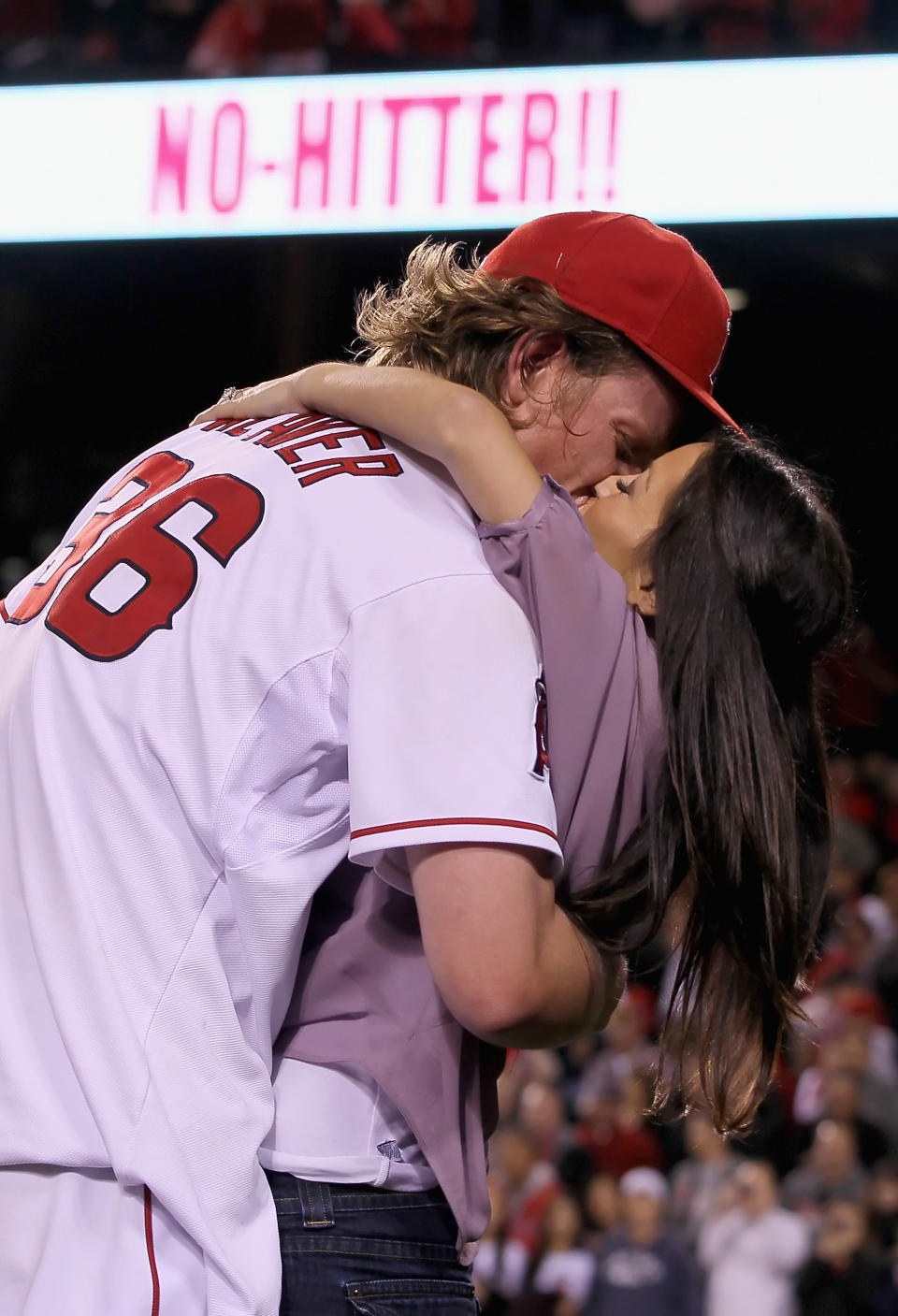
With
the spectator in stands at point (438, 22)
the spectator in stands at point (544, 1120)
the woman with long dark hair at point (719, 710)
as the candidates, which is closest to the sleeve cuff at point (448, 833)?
the woman with long dark hair at point (719, 710)

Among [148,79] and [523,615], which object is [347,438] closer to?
[523,615]

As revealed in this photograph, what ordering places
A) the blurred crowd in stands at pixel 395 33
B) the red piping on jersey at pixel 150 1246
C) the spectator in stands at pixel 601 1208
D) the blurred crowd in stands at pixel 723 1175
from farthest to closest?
1. the spectator in stands at pixel 601 1208
2. the blurred crowd in stands at pixel 723 1175
3. the blurred crowd in stands at pixel 395 33
4. the red piping on jersey at pixel 150 1246

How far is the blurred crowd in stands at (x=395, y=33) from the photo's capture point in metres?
4.12

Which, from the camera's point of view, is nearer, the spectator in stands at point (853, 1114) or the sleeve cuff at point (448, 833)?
the sleeve cuff at point (448, 833)

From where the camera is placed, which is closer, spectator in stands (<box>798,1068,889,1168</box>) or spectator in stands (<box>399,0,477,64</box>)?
→ spectator in stands (<box>399,0,477,64</box>)

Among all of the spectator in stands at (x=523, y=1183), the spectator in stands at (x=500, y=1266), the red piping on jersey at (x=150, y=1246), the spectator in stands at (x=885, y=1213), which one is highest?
→ the red piping on jersey at (x=150, y=1246)

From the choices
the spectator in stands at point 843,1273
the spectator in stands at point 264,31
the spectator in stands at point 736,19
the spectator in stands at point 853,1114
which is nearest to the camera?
the spectator in stands at point 736,19

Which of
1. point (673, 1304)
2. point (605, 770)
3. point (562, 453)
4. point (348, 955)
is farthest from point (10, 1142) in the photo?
point (673, 1304)

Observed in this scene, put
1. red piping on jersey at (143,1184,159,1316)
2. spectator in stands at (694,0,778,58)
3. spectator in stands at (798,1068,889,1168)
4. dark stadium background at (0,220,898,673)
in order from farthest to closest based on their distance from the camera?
dark stadium background at (0,220,898,673) < spectator in stands at (798,1068,889,1168) < spectator in stands at (694,0,778,58) < red piping on jersey at (143,1184,159,1316)

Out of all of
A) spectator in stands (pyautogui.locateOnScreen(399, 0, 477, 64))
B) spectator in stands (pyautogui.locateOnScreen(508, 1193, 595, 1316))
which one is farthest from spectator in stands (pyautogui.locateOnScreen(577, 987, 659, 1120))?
spectator in stands (pyautogui.locateOnScreen(399, 0, 477, 64))

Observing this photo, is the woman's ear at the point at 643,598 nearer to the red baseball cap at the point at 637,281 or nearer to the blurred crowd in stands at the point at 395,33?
the red baseball cap at the point at 637,281

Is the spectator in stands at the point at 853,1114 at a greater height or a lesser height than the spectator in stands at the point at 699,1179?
greater

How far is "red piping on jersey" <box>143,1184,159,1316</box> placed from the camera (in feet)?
3.32

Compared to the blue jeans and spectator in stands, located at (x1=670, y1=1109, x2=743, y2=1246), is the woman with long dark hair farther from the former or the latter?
spectator in stands, located at (x1=670, y1=1109, x2=743, y2=1246)
